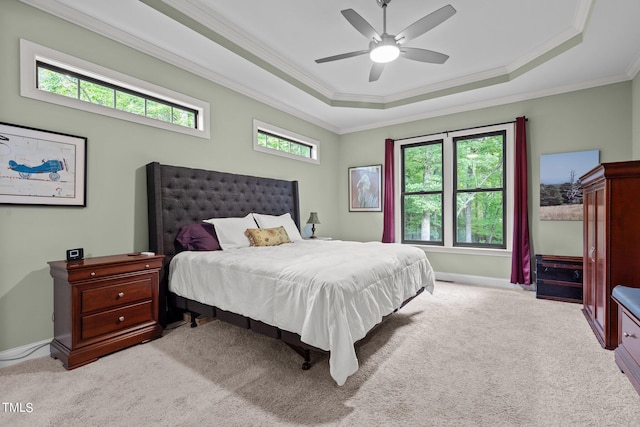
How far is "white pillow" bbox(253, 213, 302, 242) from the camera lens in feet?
13.0

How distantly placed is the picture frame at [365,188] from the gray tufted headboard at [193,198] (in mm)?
2023

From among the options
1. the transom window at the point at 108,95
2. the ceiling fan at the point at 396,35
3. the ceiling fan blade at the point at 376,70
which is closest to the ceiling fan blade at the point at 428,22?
the ceiling fan at the point at 396,35

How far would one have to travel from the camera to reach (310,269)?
208 cm

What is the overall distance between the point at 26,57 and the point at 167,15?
117cm

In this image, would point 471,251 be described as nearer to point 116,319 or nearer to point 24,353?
point 116,319

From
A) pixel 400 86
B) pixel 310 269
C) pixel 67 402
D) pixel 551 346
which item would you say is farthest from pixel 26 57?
pixel 551 346

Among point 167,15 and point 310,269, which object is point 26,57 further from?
point 310,269

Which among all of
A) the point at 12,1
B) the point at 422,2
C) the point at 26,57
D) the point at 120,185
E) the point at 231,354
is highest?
the point at 422,2

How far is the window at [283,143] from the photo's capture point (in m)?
4.52

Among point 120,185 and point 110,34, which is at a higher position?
point 110,34

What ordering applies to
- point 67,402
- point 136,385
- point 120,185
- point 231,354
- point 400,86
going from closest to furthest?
point 67,402, point 136,385, point 231,354, point 120,185, point 400,86

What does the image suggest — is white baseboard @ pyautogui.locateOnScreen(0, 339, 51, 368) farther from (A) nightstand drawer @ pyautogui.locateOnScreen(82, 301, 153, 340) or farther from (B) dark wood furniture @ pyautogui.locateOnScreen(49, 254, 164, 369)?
(A) nightstand drawer @ pyautogui.locateOnScreen(82, 301, 153, 340)

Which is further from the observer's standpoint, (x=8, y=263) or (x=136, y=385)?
(x=8, y=263)

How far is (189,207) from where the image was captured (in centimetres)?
339
